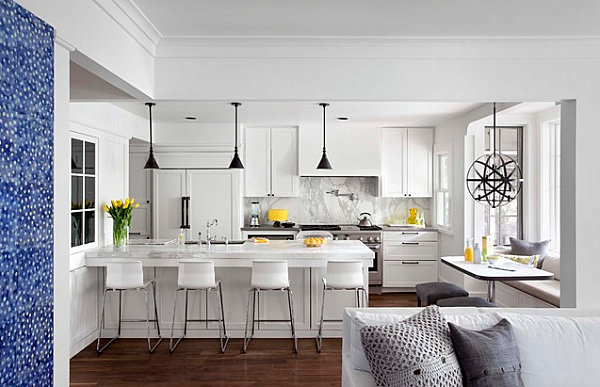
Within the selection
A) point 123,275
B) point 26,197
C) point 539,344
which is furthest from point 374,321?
point 123,275

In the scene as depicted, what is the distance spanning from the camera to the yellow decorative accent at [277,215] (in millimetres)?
7980

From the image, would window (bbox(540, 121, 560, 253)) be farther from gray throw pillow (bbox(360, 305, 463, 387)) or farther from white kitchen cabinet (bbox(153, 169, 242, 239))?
gray throw pillow (bbox(360, 305, 463, 387))

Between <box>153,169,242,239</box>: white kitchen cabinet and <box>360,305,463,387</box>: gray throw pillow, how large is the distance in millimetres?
5360

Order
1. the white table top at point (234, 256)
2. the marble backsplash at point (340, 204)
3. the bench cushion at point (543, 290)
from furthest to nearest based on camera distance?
the marble backsplash at point (340, 204)
the white table top at point (234, 256)
the bench cushion at point (543, 290)

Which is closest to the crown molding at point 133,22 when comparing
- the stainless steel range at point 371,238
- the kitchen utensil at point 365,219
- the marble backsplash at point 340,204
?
the stainless steel range at point 371,238

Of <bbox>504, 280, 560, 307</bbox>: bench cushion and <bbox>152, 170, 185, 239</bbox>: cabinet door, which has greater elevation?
<bbox>152, 170, 185, 239</bbox>: cabinet door

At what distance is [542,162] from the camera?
20.8 ft

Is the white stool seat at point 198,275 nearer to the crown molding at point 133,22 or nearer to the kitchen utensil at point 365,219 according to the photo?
the crown molding at point 133,22

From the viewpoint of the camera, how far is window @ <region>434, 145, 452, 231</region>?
7203 millimetres

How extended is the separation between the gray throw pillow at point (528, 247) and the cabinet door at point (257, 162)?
12.2 feet

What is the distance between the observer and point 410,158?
25.9 ft

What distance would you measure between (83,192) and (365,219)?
4.35 metres

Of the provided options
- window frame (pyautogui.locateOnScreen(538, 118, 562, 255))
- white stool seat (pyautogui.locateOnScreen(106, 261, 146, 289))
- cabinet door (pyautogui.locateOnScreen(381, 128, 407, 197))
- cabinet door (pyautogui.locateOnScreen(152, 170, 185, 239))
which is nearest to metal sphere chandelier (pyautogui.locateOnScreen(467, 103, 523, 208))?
window frame (pyautogui.locateOnScreen(538, 118, 562, 255))

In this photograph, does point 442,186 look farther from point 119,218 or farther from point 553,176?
point 119,218
